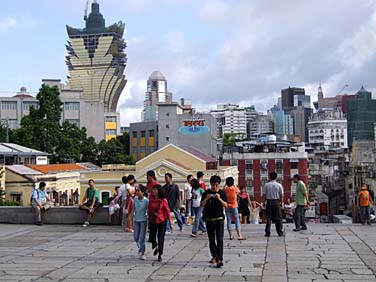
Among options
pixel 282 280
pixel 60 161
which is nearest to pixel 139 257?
pixel 282 280

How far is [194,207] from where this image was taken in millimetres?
17609

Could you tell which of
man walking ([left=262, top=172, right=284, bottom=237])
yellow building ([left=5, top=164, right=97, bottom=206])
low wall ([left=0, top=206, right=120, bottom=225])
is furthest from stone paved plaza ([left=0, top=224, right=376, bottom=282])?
yellow building ([left=5, top=164, right=97, bottom=206])

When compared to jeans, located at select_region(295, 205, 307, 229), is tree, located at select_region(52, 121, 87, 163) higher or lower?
higher

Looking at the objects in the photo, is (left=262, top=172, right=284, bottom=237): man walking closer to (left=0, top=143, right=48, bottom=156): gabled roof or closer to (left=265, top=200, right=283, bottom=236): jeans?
(left=265, top=200, right=283, bottom=236): jeans

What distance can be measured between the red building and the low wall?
52.5m

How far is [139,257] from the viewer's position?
45.5 ft

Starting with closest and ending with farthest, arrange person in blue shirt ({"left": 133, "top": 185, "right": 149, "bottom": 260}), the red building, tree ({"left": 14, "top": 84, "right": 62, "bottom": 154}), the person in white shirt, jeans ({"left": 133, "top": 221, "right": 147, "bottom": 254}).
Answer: jeans ({"left": 133, "top": 221, "right": 147, "bottom": 254}), person in blue shirt ({"left": 133, "top": 185, "right": 149, "bottom": 260}), the person in white shirt, tree ({"left": 14, "top": 84, "right": 62, "bottom": 154}), the red building

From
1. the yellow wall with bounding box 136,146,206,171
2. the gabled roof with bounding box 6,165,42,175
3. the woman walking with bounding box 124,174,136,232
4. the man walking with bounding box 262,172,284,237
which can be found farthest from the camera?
the yellow wall with bounding box 136,146,206,171

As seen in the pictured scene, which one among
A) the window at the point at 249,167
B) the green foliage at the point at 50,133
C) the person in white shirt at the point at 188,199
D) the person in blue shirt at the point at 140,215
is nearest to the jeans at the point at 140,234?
the person in blue shirt at the point at 140,215

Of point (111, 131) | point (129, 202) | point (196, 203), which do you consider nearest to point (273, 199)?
point (196, 203)

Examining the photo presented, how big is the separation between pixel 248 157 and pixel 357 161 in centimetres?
2670

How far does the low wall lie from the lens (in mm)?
20375

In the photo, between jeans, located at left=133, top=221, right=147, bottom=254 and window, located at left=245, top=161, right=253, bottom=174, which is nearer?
jeans, located at left=133, top=221, right=147, bottom=254

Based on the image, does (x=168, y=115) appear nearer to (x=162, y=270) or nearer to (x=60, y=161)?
(x=60, y=161)
